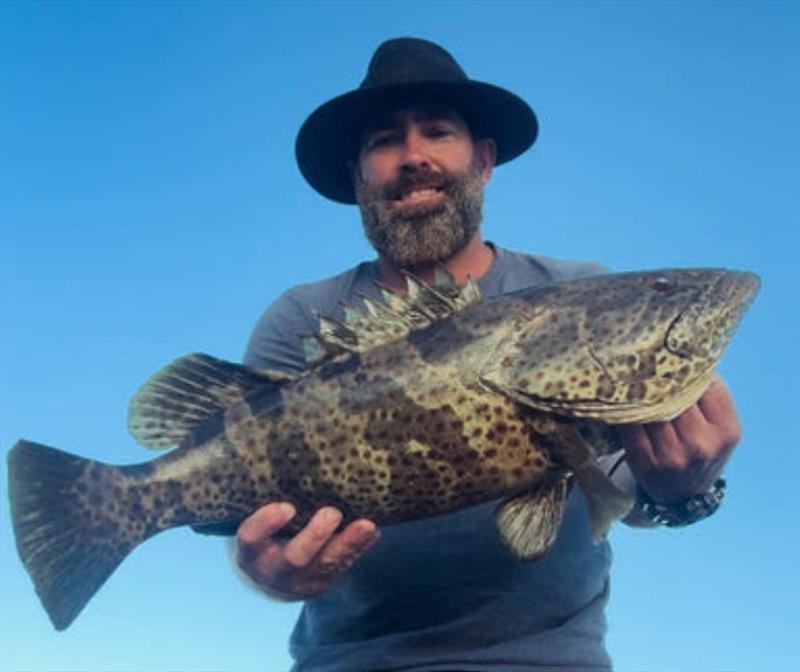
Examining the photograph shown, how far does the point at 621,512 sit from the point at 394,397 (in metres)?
1.12

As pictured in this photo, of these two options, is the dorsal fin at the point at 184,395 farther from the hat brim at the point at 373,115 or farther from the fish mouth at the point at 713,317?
the hat brim at the point at 373,115

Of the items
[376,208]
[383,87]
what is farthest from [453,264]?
[383,87]

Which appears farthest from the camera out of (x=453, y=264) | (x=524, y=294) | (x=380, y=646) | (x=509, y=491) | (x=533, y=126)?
(x=533, y=126)

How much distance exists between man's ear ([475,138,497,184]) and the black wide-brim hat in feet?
0.18

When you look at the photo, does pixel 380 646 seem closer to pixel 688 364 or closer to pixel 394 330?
pixel 394 330

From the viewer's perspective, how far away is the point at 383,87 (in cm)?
679

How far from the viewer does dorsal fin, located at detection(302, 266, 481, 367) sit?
5.14m

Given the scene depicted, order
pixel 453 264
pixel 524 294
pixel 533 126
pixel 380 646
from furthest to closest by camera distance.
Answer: pixel 533 126 → pixel 453 264 → pixel 380 646 → pixel 524 294

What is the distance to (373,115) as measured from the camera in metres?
7.04

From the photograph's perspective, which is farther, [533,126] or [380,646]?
A: [533,126]

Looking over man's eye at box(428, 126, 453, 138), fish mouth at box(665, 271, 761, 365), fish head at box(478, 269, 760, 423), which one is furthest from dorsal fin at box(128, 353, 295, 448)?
man's eye at box(428, 126, 453, 138)

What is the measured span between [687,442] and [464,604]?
1511mm

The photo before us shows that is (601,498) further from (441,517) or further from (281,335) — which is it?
(281,335)

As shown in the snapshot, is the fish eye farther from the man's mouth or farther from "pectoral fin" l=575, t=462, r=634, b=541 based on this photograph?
the man's mouth
